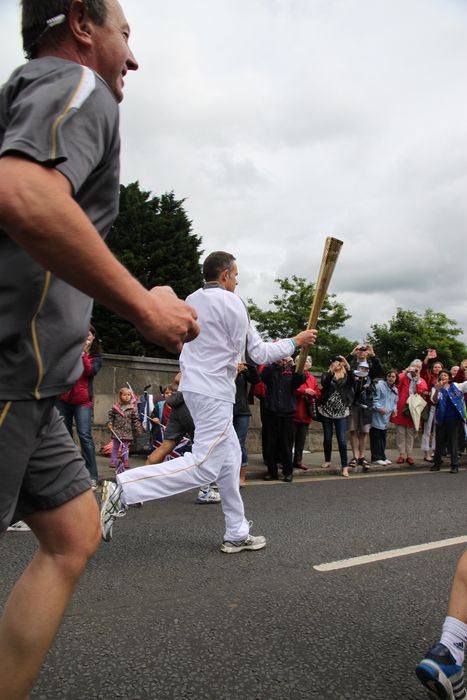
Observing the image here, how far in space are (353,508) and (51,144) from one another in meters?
5.73

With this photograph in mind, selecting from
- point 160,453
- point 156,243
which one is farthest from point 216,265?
point 156,243

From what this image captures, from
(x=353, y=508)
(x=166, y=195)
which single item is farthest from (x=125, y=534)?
(x=166, y=195)

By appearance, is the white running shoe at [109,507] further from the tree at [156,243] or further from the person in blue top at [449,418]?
the tree at [156,243]

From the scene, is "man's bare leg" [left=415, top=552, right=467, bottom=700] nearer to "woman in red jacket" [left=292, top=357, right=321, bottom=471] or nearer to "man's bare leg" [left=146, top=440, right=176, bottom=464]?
"man's bare leg" [left=146, top=440, right=176, bottom=464]

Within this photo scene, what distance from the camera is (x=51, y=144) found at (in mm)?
1248

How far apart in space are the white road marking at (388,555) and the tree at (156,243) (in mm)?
22853

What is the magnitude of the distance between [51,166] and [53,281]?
0.26 meters

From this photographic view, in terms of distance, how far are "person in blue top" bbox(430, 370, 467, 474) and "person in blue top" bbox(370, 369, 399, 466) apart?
867mm

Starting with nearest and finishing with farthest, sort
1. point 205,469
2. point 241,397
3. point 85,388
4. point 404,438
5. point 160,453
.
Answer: point 205,469
point 160,453
point 85,388
point 241,397
point 404,438

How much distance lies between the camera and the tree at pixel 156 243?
2878 centimetres

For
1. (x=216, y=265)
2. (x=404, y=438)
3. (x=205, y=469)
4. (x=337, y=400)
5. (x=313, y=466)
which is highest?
(x=216, y=265)

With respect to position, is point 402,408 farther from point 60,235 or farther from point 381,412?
point 60,235

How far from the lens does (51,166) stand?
124 centimetres

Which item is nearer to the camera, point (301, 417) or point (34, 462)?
point (34, 462)
